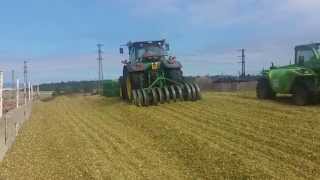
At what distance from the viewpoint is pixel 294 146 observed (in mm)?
10867

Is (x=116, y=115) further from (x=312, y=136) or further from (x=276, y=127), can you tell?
(x=312, y=136)

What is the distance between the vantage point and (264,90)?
71.3ft

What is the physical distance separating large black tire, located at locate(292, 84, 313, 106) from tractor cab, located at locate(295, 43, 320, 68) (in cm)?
98

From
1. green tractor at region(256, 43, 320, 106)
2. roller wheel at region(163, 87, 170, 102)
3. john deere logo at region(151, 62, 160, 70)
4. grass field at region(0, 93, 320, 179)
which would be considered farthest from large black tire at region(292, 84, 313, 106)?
john deere logo at region(151, 62, 160, 70)

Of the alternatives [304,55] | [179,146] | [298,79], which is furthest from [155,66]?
[179,146]

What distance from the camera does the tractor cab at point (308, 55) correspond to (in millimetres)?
19347

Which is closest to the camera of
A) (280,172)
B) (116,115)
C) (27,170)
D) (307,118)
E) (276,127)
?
(280,172)

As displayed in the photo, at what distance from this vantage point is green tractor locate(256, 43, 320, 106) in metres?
18.2

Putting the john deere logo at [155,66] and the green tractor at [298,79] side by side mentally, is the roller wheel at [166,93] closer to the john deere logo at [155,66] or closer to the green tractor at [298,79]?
the john deere logo at [155,66]

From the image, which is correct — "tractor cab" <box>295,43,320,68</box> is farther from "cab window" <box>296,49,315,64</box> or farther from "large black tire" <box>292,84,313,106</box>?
"large black tire" <box>292,84,313,106</box>

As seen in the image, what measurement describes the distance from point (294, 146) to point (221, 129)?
2.82 m

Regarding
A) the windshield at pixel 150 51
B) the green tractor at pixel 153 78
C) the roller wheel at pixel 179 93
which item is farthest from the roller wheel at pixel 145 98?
the windshield at pixel 150 51

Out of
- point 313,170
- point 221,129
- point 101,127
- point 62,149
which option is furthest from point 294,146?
point 101,127

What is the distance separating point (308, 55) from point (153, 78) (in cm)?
577
